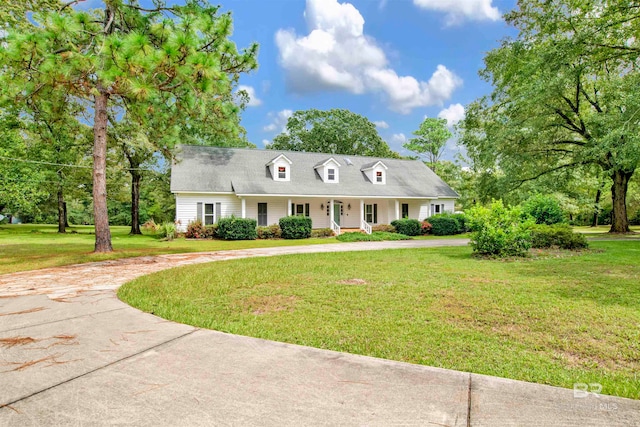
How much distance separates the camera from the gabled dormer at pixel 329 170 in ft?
80.4

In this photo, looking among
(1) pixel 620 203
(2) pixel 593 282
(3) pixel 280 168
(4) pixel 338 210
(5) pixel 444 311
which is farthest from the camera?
(4) pixel 338 210

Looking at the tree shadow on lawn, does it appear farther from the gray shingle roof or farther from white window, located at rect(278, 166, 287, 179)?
white window, located at rect(278, 166, 287, 179)

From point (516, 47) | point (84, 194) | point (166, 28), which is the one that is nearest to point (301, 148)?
point (84, 194)

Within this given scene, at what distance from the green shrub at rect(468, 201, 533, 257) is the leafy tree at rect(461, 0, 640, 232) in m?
5.97

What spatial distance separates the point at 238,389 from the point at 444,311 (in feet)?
10.2

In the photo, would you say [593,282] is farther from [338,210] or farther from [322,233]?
[338,210]

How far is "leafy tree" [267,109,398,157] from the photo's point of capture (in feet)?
133

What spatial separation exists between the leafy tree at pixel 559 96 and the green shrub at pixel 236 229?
14.2 meters

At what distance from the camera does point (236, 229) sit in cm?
1877

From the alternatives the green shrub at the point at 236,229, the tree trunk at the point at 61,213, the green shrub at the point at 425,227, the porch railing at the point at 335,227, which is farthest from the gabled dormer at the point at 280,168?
the tree trunk at the point at 61,213

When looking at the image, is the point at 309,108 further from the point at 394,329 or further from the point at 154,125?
the point at 394,329

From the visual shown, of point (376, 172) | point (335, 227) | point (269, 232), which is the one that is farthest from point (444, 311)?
point (376, 172)

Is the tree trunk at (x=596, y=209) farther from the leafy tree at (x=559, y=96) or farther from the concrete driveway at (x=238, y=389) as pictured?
the concrete driveway at (x=238, y=389)

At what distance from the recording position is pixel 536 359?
3041 millimetres
